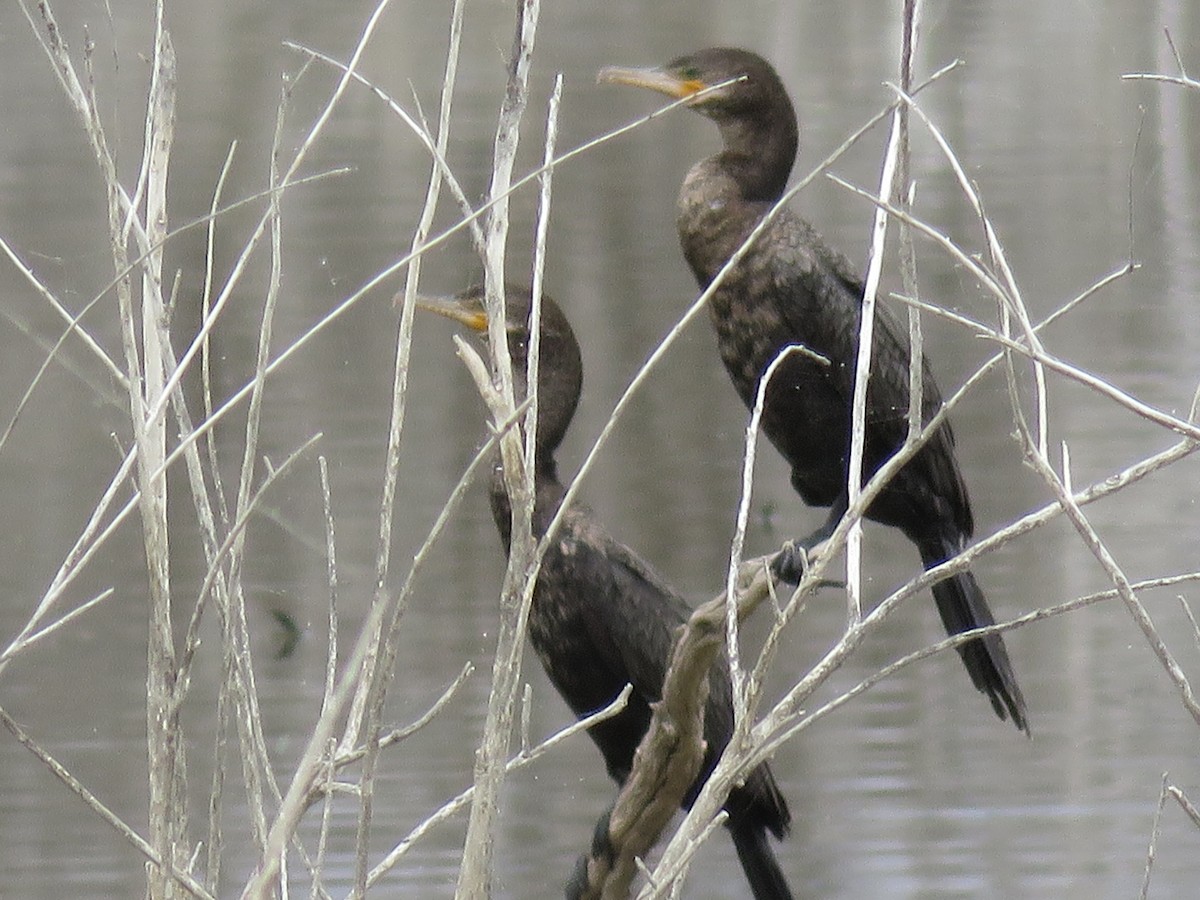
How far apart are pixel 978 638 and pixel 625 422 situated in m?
2.79

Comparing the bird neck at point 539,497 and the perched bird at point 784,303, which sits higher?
the perched bird at point 784,303

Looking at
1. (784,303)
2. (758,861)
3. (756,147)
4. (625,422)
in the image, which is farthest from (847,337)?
(625,422)

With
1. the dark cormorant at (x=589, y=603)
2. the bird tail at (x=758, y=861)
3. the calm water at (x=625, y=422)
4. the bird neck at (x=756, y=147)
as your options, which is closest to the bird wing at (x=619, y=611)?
the dark cormorant at (x=589, y=603)

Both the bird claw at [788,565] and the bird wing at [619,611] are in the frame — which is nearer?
the bird claw at [788,565]

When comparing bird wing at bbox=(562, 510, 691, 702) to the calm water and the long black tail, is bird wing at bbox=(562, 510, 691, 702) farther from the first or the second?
the calm water

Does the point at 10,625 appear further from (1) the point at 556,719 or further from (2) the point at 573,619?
(2) the point at 573,619

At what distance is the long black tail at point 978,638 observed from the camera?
2354mm

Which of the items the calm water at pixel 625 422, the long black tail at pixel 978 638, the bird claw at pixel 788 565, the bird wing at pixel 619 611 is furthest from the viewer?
the calm water at pixel 625 422

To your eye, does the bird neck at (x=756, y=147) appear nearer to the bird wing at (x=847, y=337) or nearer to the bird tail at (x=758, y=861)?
the bird wing at (x=847, y=337)

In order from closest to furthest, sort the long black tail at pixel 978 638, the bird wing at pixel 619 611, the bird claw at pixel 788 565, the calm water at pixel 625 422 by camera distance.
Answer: the bird claw at pixel 788 565 < the long black tail at pixel 978 638 < the bird wing at pixel 619 611 < the calm water at pixel 625 422

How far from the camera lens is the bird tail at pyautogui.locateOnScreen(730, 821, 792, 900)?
7.88 feet

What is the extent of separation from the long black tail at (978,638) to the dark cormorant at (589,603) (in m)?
0.33

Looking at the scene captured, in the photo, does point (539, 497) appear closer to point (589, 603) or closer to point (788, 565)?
point (589, 603)

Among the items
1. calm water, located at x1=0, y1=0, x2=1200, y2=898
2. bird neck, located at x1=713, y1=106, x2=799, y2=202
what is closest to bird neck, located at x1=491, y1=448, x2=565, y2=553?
bird neck, located at x1=713, y1=106, x2=799, y2=202
